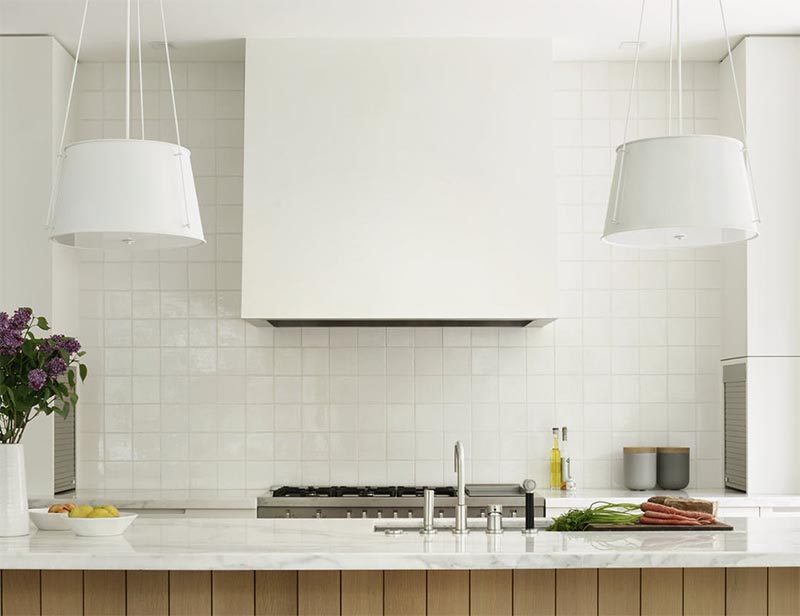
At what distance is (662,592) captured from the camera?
2.78 meters

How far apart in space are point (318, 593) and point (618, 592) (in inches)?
32.1

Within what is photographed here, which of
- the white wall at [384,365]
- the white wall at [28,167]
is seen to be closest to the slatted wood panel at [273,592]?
the white wall at [384,365]

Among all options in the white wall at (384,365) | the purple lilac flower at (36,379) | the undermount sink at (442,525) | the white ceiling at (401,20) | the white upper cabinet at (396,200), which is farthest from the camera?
the white wall at (384,365)

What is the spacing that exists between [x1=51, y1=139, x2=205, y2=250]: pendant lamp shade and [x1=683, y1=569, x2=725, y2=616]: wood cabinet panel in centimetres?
167

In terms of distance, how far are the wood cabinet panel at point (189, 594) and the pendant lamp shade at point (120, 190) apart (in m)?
Result: 0.94

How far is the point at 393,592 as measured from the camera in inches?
109

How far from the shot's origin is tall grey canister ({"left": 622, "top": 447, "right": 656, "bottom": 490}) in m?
4.80

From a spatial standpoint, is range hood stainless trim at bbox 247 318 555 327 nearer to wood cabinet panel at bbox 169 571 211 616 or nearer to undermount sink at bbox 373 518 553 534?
undermount sink at bbox 373 518 553 534

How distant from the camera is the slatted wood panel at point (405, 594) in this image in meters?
2.77

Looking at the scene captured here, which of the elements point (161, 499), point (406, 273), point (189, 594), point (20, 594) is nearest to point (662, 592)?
point (189, 594)

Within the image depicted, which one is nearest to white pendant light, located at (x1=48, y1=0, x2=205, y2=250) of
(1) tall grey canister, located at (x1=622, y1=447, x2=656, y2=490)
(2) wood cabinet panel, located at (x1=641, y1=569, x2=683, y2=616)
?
(2) wood cabinet panel, located at (x1=641, y1=569, x2=683, y2=616)

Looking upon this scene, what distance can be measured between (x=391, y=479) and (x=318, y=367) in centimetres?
65

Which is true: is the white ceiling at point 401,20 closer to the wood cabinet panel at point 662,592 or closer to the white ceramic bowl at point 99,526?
the white ceramic bowl at point 99,526

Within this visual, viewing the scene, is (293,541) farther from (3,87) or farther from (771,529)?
(3,87)
